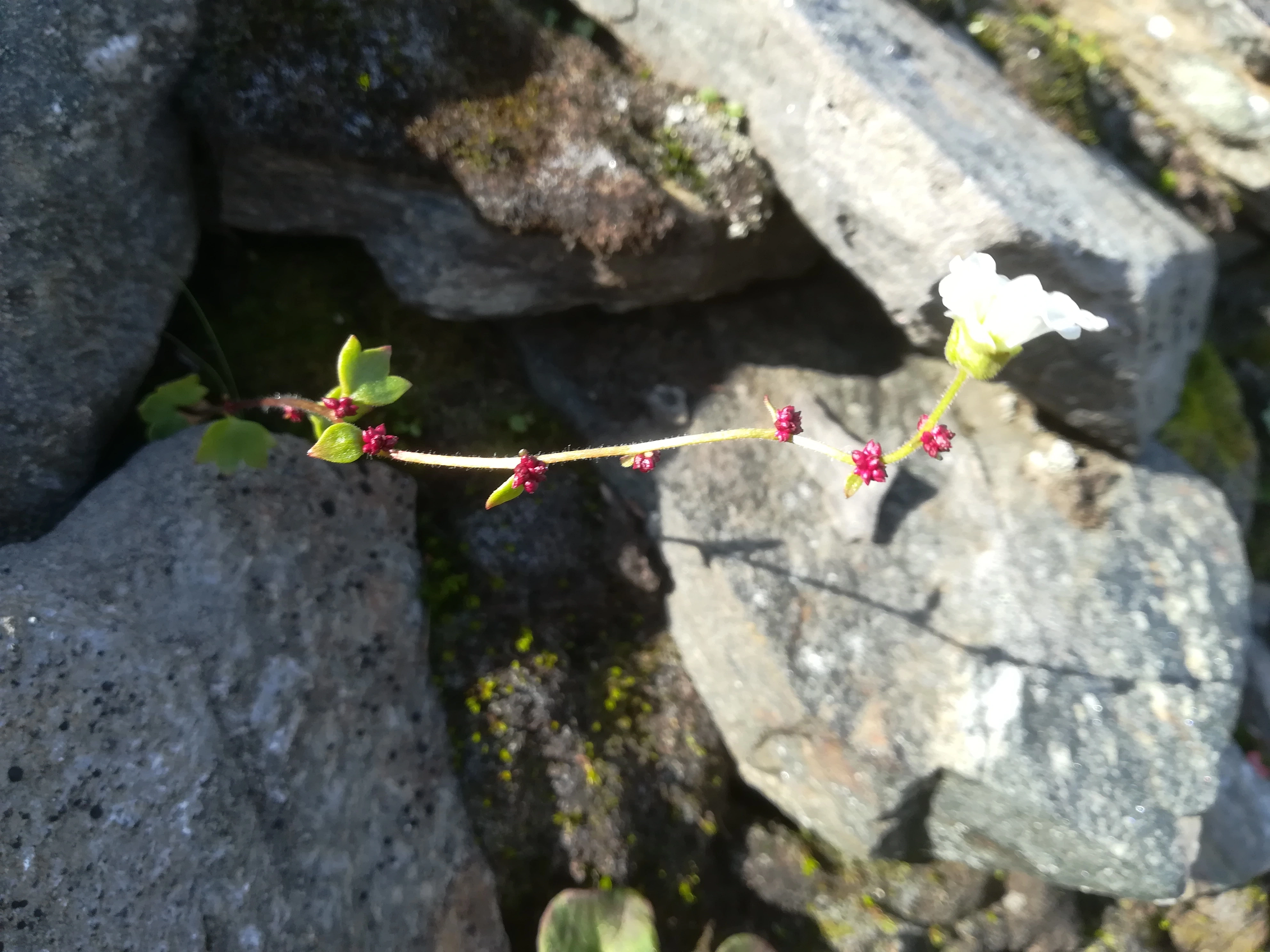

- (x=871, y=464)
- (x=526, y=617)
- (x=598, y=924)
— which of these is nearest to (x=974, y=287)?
(x=871, y=464)

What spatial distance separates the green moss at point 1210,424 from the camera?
3.43 metres

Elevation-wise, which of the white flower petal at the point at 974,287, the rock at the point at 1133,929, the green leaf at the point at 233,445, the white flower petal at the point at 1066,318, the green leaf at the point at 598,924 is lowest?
the rock at the point at 1133,929

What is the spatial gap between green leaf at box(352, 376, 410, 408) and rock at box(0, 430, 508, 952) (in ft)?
1.60

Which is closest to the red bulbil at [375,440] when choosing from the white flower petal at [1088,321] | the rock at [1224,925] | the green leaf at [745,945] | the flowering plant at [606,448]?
the flowering plant at [606,448]

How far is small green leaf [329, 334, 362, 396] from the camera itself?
216 cm

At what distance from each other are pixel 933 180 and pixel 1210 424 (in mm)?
2044

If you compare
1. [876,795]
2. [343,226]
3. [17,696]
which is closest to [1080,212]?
[876,795]

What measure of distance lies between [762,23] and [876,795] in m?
2.52

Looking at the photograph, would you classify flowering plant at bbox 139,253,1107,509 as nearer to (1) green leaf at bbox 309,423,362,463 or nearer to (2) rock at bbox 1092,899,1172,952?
(1) green leaf at bbox 309,423,362,463

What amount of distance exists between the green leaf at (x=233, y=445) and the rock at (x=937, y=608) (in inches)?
43.4

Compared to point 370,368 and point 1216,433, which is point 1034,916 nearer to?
point 1216,433

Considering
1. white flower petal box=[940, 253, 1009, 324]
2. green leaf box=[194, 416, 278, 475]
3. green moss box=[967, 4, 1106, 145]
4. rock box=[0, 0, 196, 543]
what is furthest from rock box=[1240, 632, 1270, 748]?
rock box=[0, 0, 196, 543]

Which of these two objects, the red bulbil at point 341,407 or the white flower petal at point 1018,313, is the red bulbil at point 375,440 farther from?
the white flower petal at point 1018,313

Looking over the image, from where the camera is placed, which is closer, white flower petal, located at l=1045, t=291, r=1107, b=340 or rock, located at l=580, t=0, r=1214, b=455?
white flower petal, located at l=1045, t=291, r=1107, b=340
